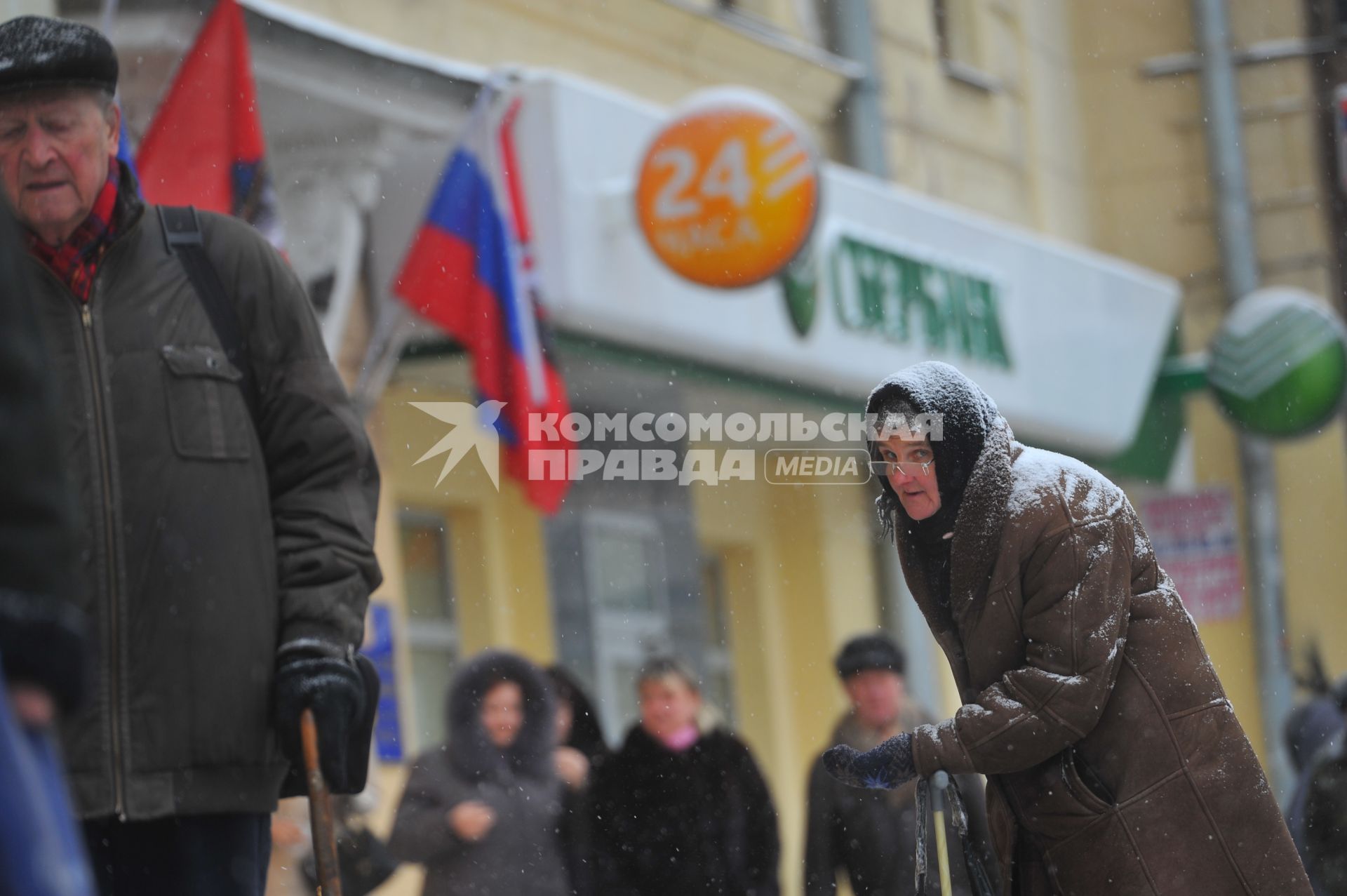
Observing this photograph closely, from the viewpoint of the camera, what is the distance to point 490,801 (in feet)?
19.0

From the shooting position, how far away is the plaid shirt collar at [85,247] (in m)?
2.95

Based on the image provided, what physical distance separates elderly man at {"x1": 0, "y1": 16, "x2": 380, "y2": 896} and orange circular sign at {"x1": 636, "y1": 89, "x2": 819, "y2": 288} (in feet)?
21.1

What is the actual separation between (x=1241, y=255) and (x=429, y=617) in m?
8.27

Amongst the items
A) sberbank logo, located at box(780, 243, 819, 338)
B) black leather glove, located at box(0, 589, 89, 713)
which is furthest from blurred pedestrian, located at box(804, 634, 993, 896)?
black leather glove, located at box(0, 589, 89, 713)

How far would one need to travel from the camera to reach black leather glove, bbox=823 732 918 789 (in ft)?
11.4

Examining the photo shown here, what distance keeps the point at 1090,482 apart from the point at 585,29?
7.07m

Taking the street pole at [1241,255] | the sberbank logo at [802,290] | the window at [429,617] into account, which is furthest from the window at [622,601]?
the street pole at [1241,255]

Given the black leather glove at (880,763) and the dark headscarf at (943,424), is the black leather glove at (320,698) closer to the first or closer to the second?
the black leather glove at (880,763)

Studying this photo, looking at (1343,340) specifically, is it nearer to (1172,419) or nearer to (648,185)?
(1172,419)

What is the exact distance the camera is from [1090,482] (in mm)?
3496

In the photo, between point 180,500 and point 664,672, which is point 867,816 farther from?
point 180,500

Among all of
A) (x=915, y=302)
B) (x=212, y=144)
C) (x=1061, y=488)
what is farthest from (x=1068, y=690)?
(x=915, y=302)

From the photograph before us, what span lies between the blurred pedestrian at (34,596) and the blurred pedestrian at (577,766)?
14.2 ft

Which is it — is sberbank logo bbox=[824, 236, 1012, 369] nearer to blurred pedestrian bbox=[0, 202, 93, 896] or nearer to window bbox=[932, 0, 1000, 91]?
window bbox=[932, 0, 1000, 91]
